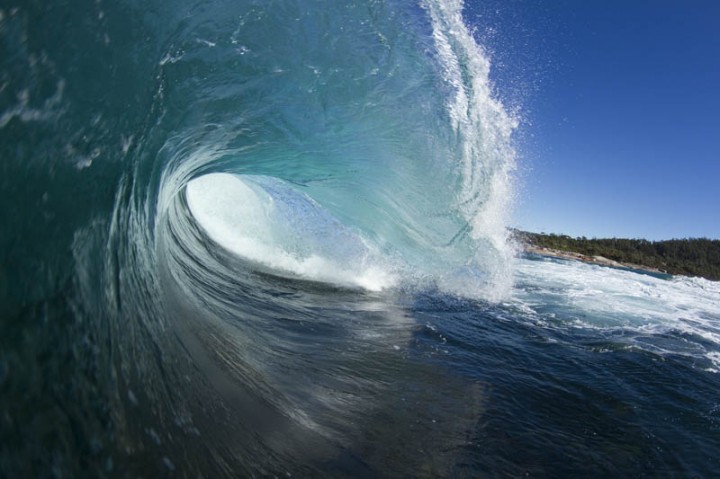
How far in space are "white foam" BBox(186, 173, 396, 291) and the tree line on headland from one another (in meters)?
68.3

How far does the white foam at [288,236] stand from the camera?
10.7 meters

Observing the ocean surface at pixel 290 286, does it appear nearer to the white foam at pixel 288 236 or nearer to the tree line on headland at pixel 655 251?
the white foam at pixel 288 236

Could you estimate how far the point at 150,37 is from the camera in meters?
3.60

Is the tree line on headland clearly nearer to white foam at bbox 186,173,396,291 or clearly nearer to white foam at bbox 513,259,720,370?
white foam at bbox 513,259,720,370

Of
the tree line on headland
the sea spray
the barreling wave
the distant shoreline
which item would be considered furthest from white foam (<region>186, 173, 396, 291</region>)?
the tree line on headland

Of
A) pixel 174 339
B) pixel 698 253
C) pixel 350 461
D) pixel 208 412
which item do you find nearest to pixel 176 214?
pixel 174 339

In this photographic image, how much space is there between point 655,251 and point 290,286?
10822cm

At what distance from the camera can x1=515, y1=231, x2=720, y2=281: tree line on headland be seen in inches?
2921

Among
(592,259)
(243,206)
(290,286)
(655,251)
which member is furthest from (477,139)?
(655,251)

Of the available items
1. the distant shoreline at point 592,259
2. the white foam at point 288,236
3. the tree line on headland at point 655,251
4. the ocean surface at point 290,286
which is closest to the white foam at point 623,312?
the ocean surface at point 290,286

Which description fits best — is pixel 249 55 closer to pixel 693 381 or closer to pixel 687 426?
pixel 687 426

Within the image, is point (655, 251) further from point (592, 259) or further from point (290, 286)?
point (290, 286)

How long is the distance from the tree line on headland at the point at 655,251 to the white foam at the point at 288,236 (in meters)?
68.3

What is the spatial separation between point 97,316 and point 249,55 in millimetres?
4161
